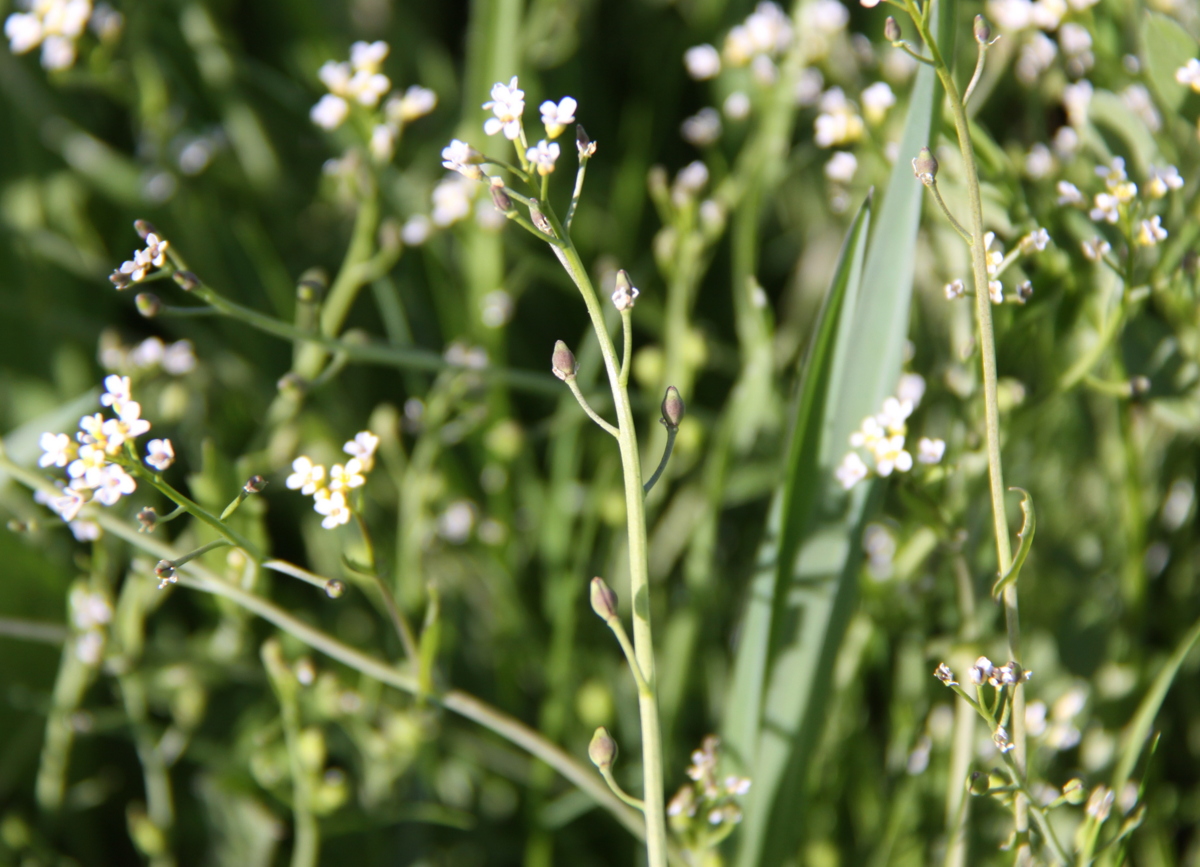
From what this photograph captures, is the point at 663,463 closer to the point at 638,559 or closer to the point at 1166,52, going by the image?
the point at 638,559

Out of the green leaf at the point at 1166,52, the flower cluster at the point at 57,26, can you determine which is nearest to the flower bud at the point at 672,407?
the green leaf at the point at 1166,52

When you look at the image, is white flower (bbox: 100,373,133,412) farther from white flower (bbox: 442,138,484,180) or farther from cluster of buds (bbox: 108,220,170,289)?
white flower (bbox: 442,138,484,180)

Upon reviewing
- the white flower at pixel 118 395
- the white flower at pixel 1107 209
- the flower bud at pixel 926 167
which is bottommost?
the white flower at pixel 118 395

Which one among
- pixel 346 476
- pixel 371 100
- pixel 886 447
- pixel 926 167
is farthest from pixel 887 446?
pixel 371 100

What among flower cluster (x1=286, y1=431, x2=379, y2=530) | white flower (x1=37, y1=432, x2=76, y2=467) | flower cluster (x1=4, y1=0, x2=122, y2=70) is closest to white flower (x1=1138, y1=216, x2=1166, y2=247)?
flower cluster (x1=286, y1=431, x2=379, y2=530)

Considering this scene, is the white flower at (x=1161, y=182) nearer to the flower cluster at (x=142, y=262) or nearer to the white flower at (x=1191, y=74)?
the white flower at (x=1191, y=74)
